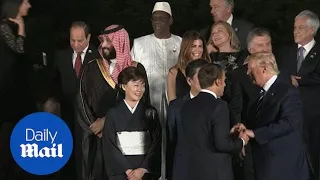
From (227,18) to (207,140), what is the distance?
1.99 meters

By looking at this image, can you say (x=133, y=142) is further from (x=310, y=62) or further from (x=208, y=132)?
(x=310, y=62)

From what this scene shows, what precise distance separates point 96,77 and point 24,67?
76 centimetres

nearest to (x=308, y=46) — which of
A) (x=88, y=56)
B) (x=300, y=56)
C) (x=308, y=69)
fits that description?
(x=300, y=56)

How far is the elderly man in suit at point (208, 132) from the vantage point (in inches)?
219

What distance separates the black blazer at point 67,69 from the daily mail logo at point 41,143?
286 mm

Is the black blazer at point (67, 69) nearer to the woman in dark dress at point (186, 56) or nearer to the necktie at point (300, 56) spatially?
the woman in dark dress at point (186, 56)

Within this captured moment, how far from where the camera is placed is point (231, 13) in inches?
289

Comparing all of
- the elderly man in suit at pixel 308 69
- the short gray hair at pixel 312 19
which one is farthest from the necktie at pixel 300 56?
the short gray hair at pixel 312 19

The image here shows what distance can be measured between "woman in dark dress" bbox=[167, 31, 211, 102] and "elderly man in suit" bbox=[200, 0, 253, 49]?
24.9 inches

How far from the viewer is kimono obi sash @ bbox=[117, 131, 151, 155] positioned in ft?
21.2

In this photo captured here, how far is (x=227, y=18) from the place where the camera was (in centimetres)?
734

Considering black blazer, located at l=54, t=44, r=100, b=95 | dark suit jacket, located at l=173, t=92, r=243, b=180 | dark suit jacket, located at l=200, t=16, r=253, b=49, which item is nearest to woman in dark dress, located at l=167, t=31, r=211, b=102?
dark suit jacket, located at l=200, t=16, r=253, b=49

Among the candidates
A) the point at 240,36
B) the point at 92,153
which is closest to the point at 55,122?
the point at 92,153

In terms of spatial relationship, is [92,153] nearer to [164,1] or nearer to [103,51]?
[103,51]
